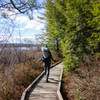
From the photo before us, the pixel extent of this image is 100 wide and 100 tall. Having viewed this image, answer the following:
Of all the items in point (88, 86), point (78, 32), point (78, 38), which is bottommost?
point (88, 86)

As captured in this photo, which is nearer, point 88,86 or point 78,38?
point 88,86

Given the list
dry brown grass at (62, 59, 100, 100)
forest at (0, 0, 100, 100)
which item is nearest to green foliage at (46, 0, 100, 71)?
forest at (0, 0, 100, 100)

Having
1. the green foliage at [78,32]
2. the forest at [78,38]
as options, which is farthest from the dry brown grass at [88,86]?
the green foliage at [78,32]

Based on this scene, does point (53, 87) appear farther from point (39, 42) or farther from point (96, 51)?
point (39, 42)

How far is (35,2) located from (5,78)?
6.02 metres

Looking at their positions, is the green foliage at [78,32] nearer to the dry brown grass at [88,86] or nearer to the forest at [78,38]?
the forest at [78,38]

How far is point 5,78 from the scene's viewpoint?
5699mm

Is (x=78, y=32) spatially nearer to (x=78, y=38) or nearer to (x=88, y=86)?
(x=78, y=38)

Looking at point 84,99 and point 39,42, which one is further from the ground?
point 39,42

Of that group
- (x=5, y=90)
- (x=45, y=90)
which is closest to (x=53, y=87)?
(x=45, y=90)

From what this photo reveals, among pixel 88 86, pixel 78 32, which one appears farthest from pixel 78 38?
pixel 88 86

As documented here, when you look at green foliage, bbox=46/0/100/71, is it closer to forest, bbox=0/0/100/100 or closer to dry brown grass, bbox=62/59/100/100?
forest, bbox=0/0/100/100

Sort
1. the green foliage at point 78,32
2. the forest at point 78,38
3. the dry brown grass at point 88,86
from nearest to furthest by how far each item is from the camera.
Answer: the dry brown grass at point 88,86
the forest at point 78,38
the green foliage at point 78,32

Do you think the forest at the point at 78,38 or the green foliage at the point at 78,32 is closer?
the forest at the point at 78,38
